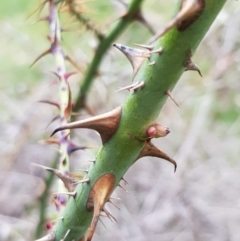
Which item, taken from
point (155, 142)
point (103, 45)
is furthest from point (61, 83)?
point (155, 142)

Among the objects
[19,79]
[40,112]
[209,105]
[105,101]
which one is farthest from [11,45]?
[209,105]

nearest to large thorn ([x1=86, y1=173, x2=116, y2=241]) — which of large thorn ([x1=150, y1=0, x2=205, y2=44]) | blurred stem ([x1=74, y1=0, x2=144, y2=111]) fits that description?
large thorn ([x1=150, y1=0, x2=205, y2=44])

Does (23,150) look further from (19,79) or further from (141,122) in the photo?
(141,122)

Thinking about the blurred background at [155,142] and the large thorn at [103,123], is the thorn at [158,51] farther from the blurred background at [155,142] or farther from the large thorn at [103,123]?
the blurred background at [155,142]

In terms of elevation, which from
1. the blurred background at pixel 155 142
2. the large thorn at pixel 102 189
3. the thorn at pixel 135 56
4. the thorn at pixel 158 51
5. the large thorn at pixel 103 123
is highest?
the thorn at pixel 158 51

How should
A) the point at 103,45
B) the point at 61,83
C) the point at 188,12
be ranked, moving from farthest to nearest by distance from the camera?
1. the point at 103,45
2. the point at 61,83
3. the point at 188,12

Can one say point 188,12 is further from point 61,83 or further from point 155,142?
point 155,142

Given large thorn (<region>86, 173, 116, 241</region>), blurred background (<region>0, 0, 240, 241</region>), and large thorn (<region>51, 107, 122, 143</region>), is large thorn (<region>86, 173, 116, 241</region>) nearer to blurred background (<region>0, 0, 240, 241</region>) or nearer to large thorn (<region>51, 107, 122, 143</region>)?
large thorn (<region>51, 107, 122, 143</region>)

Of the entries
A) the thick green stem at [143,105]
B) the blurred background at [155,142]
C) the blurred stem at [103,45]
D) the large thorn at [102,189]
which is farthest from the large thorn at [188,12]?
the blurred background at [155,142]
